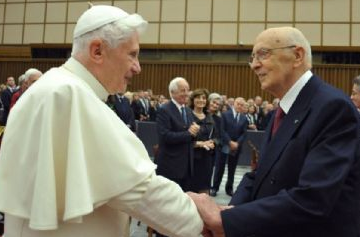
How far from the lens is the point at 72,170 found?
4.93ft

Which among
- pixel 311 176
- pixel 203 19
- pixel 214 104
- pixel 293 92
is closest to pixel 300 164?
pixel 311 176

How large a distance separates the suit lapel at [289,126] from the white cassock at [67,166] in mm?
615

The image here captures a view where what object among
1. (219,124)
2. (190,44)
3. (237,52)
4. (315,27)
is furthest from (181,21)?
(219,124)

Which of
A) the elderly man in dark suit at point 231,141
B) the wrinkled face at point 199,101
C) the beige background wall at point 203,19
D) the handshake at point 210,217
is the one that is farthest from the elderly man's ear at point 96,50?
the beige background wall at point 203,19

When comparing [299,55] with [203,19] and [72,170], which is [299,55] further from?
[203,19]

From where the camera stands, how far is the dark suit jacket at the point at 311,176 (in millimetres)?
1759

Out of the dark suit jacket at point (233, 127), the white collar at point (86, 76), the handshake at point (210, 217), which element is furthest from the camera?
the dark suit jacket at point (233, 127)

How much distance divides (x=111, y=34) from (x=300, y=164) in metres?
1.00

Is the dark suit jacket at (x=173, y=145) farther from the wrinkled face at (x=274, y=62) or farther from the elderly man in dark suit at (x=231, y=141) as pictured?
the wrinkled face at (x=274, y=62)

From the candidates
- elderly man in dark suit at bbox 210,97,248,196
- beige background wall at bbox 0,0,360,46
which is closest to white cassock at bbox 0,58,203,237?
elderly man in dark suit at bbox 210,97,248,196

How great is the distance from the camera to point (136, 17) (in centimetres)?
183

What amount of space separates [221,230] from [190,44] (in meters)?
15.0

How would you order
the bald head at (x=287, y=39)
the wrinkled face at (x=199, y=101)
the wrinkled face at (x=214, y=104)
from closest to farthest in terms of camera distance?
the bald head at (x=287, y=39) → the wrinkled face at (x=199, y=101) → the wrinkled face at (x=214, y=104)

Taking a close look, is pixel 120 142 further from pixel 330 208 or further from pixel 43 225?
pixel 330 208
